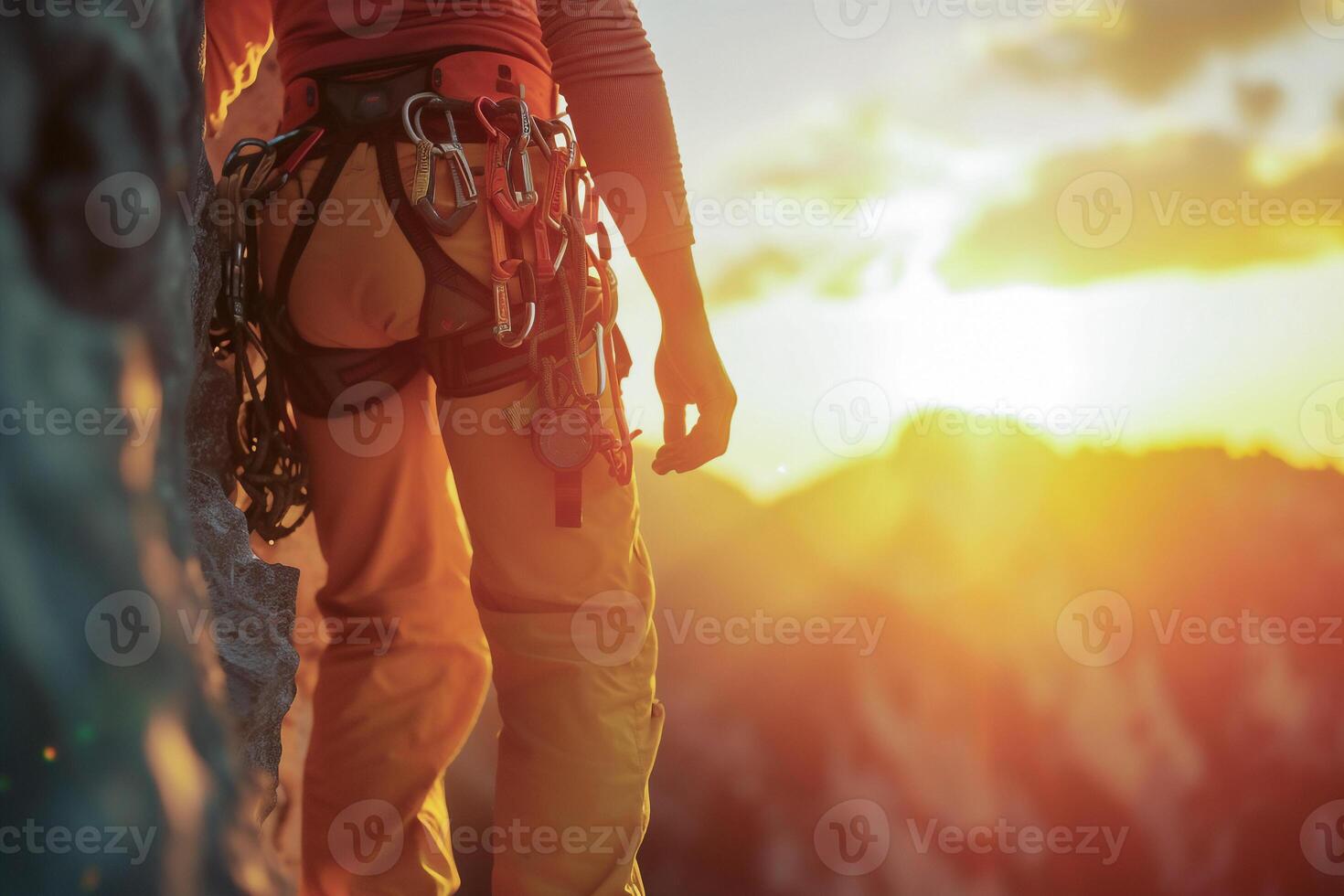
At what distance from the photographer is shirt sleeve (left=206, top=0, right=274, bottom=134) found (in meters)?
1.11

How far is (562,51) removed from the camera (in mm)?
1087

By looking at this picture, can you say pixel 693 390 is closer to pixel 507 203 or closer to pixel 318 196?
pixel 507 203

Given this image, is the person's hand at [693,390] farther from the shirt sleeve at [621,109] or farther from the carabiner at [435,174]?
the carabiner at [435,174]

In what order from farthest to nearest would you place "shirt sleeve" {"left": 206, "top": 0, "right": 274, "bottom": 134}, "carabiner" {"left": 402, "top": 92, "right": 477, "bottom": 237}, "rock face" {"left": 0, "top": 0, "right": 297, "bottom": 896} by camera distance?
"shirt sleeve" {"left": 206, "top": 0, "right": 274, "bottom": 134}
"carabiner" {"left": 402, "top": 92, "right": 477, "bottom": 237}
"rock face" {"left": 0, "top": 0, "right": 297, "bottom": 896}

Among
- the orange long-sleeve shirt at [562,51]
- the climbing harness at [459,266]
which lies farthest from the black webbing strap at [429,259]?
the orange long-sleeve shirt at [562,51]

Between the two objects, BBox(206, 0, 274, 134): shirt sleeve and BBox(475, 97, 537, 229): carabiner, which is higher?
BBox(206, 0, 274, 134): shirt sleeve

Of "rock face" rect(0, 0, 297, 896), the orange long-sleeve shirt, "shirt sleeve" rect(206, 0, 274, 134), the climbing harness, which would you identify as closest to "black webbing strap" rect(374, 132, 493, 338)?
the climbing harness

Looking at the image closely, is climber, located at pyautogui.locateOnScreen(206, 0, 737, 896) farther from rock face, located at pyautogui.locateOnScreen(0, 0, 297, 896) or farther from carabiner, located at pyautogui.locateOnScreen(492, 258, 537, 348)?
rock face, located at pyautogui.locateOnScreen(0, 0, 297, 896)

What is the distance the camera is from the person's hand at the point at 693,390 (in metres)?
1.16

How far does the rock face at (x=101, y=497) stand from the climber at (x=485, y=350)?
757 millimetres

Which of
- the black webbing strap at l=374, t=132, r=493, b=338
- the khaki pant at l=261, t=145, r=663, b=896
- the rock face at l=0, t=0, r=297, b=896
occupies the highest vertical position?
the black webbing strap at l=374, t=132, r=493, b=338

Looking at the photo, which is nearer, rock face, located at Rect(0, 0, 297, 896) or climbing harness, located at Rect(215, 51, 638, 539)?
rock face, located at Rect(0, 0, 297, 896)

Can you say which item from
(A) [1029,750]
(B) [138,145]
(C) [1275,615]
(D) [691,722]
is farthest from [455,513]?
(C) [1275,615]

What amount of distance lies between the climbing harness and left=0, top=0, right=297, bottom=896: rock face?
2.45 ft
